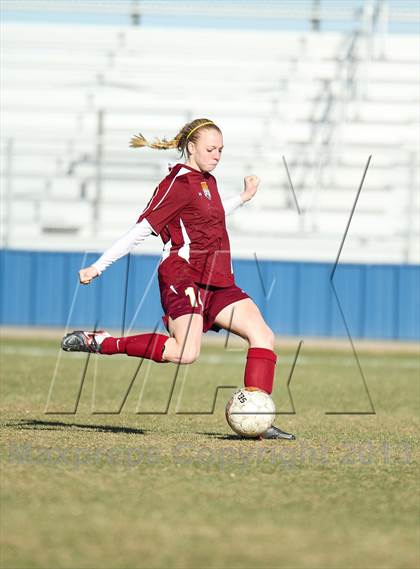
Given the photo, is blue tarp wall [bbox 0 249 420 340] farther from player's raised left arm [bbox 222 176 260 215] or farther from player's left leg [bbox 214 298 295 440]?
player's left leg [bbox 214 298 295 440]

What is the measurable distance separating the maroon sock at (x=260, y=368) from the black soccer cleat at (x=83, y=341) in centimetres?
84

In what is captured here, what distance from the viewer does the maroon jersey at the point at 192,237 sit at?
22.2 ft

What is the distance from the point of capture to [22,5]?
26.3m

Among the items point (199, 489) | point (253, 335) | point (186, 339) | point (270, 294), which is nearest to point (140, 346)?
point (186, 339)

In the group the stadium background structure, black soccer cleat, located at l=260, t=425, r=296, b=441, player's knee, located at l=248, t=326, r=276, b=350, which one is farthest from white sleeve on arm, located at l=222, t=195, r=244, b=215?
the stadium background structure

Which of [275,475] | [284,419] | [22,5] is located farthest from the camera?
[22,5]

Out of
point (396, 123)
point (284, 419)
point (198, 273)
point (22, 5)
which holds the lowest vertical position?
point (284, 419)

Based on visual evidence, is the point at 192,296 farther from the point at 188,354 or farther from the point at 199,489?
the point at 199,489

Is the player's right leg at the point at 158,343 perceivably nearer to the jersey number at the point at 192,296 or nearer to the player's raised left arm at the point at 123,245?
the jersey number at the point at 192,296

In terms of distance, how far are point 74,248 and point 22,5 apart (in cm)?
766

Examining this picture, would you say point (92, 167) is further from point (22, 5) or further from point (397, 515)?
point (397, 515)

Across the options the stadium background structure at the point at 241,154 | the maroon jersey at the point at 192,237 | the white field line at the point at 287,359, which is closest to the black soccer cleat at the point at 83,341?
the maroon jersey at the point at 192,237

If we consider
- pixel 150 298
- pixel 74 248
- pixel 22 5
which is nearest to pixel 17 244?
pixel 74 248

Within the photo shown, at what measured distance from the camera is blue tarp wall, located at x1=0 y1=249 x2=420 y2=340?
1962 cm
